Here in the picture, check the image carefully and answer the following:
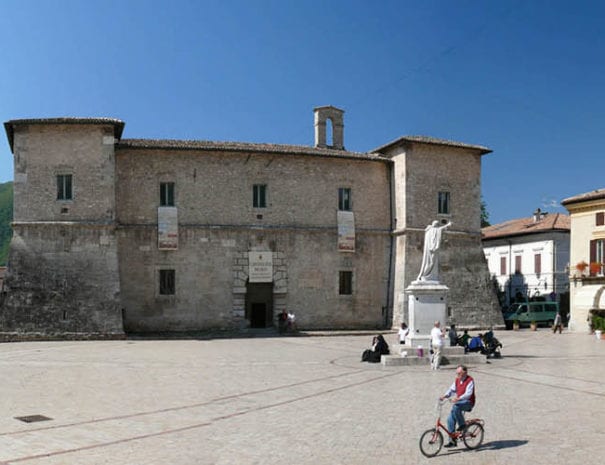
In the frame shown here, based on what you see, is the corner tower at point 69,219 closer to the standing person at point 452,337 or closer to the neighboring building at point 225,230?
the neighboring building at point 225,230

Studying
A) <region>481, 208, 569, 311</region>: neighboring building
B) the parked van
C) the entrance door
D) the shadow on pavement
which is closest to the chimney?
<region>481, 208, 569, 311</region>: neighboring building

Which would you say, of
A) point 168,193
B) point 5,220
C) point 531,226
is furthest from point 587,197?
point 5,220

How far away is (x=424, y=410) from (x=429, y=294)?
8915 millimetres

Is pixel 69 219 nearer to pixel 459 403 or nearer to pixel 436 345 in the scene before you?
pixel 436 345

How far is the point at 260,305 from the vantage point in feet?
117

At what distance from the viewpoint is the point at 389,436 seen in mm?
10461

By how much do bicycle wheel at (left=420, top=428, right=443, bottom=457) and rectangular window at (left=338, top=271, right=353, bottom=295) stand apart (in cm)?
2589

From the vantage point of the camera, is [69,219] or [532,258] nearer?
[69,219]

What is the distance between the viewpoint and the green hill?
10356 centimetres

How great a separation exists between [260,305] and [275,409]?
22.9 meters

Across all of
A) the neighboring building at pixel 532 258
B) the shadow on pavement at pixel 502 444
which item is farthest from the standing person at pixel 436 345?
the neighboring building at pixel 532 258

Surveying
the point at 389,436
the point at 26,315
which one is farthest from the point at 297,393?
the point at 26,315

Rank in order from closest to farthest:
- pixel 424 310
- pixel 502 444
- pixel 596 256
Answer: pixel 502 444, pixel 424 310, pixel 596 256

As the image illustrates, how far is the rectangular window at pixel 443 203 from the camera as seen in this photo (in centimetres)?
3622
